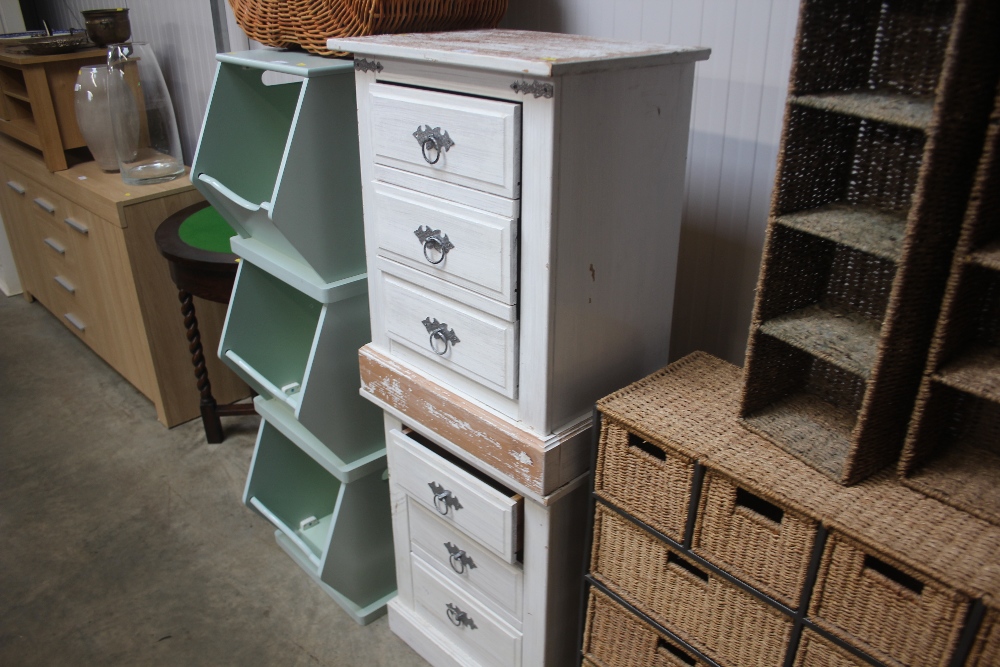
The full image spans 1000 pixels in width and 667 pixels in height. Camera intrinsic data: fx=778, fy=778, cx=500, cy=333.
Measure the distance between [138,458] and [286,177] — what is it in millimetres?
1536

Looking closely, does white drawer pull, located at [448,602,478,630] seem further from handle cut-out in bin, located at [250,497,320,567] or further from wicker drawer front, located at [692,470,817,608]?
wicker drawer front, located at [692,470,817,608]

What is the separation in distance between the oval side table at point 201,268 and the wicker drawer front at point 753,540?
1.43m

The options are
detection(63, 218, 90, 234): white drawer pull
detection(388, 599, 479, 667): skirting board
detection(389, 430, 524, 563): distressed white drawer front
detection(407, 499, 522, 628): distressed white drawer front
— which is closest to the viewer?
detection(389, 430, 524, 563): distressed white drawer front

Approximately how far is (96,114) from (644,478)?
7.77 feet

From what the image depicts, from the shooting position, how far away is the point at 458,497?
4.88 feet

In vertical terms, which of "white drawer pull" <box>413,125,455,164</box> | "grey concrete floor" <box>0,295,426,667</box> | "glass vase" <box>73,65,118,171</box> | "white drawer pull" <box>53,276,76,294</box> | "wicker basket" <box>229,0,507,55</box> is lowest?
"grey concrete floor" <box>0,295,426,667</box>

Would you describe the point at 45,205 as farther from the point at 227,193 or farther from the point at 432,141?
the point at 432,141

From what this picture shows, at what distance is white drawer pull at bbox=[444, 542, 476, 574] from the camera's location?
158 centimetres

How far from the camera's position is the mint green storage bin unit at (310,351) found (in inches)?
65.7

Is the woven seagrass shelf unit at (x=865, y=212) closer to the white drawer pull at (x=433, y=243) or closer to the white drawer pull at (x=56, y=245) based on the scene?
the white drawer pull at (x=433, y=243)

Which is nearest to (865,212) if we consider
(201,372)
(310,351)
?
(310,351)

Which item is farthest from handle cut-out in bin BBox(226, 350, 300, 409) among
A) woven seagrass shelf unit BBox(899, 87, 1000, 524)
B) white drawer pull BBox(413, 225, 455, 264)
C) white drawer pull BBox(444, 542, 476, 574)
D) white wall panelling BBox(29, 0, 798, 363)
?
woven seagrass shelf unit BBox(899, 87, 1000, 524)

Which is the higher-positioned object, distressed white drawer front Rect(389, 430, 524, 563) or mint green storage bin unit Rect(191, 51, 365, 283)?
mint green storage bin unit Rect(191, 51, 365, 283)

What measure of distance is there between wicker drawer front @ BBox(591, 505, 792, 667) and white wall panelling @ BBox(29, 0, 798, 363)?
18.9 inches
